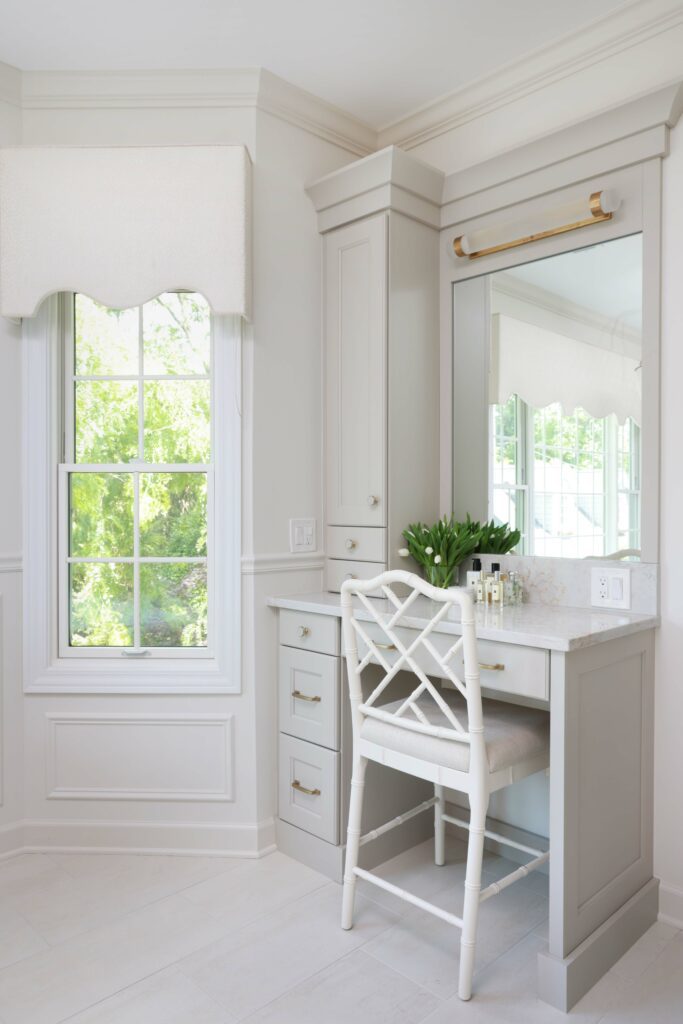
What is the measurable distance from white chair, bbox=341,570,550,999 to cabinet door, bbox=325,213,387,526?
0.54 metres

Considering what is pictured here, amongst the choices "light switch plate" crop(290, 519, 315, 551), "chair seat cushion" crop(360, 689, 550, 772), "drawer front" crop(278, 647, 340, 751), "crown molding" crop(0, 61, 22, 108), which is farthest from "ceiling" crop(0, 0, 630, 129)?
"chair seat cushion" crop(360, 689, 550, 772)

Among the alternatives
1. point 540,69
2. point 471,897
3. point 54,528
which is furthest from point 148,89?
point 471,897

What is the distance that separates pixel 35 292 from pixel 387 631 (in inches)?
63.4

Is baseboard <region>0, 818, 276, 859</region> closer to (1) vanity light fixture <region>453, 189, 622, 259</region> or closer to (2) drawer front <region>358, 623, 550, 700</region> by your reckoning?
(2) drawer front <region>358, 623, 550, 700</region>

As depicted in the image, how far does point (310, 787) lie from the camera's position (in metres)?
2.41

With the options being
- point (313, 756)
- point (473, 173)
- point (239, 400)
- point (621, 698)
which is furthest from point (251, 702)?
point (473, 173)

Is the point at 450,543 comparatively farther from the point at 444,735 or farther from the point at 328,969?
the point at 328,969

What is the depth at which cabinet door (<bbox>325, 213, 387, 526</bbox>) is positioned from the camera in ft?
8.24

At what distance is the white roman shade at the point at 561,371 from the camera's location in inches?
86.1

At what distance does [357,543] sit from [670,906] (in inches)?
57.6

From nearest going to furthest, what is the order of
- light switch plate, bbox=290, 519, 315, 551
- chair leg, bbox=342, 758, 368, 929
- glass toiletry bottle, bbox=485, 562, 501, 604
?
chair leg, bbox=342, 758, 368, 929 → glass toiletry bottle, bbox=485, 562, 501, 604 → light switch plate, bbox=290, 519, 315, 551

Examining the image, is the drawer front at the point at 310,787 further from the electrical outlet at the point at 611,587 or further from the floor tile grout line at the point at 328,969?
the electrical outlet at the point at 611,587

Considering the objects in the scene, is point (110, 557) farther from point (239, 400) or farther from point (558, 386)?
point (558, 386)

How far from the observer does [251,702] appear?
2.51 meters
